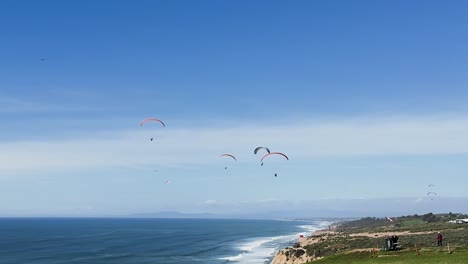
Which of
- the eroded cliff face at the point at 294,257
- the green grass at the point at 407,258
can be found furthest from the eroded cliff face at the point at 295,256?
the green grass at the point at 407,258

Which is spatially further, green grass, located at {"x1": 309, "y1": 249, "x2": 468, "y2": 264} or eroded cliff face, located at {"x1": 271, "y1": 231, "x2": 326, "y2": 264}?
eroded cliff face, located at {"x1": 271, "y1": 231, "x2": 326, "y2": 264}

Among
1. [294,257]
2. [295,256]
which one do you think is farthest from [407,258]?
[295,256]

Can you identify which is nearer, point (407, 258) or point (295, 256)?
point (407, 258)

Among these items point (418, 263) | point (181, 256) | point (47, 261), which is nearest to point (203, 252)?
point (181, 256)

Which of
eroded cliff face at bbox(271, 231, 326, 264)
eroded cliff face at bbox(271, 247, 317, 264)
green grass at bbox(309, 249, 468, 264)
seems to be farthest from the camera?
eroded cliff face at bbox(271, 247, 317, 264)

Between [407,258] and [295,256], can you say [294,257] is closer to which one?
[295,256]

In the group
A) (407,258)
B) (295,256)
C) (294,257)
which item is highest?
(407,258)

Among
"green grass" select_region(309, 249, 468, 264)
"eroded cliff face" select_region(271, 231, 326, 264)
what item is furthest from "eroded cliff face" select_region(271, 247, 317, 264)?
"green grass" select_region(309, 249, 468, 264)

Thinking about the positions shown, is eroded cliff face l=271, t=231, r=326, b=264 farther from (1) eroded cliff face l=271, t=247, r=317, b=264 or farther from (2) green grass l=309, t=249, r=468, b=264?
(2) green grass l=309, t=249, r=468, b=264

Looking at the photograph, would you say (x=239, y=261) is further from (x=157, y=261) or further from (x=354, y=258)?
(x=354, y=258)
